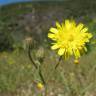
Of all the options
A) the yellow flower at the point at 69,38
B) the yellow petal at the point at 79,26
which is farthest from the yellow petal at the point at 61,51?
the yellow petal at the point at 79,26

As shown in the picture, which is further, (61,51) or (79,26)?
(79,26)

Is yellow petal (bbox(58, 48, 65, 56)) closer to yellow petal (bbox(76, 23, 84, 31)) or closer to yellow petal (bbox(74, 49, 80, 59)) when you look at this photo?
yellow petal (bbox(74, 49, 80, 59))

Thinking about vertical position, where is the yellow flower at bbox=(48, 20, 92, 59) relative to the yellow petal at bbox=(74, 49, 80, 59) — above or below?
above

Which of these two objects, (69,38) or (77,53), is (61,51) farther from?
(69,38)

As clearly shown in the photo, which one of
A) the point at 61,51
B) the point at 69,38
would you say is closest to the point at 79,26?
the point at 69,38

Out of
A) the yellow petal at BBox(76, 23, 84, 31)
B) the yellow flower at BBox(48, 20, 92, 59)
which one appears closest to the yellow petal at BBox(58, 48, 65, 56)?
the yellow flower at BBox(48, 20, 92, 59)

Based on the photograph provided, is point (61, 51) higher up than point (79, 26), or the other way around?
point (79, 26)

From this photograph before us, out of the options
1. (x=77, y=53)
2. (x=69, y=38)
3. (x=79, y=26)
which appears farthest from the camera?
(x=69, y=38)

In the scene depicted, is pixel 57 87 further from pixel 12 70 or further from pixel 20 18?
pixel 20 18
